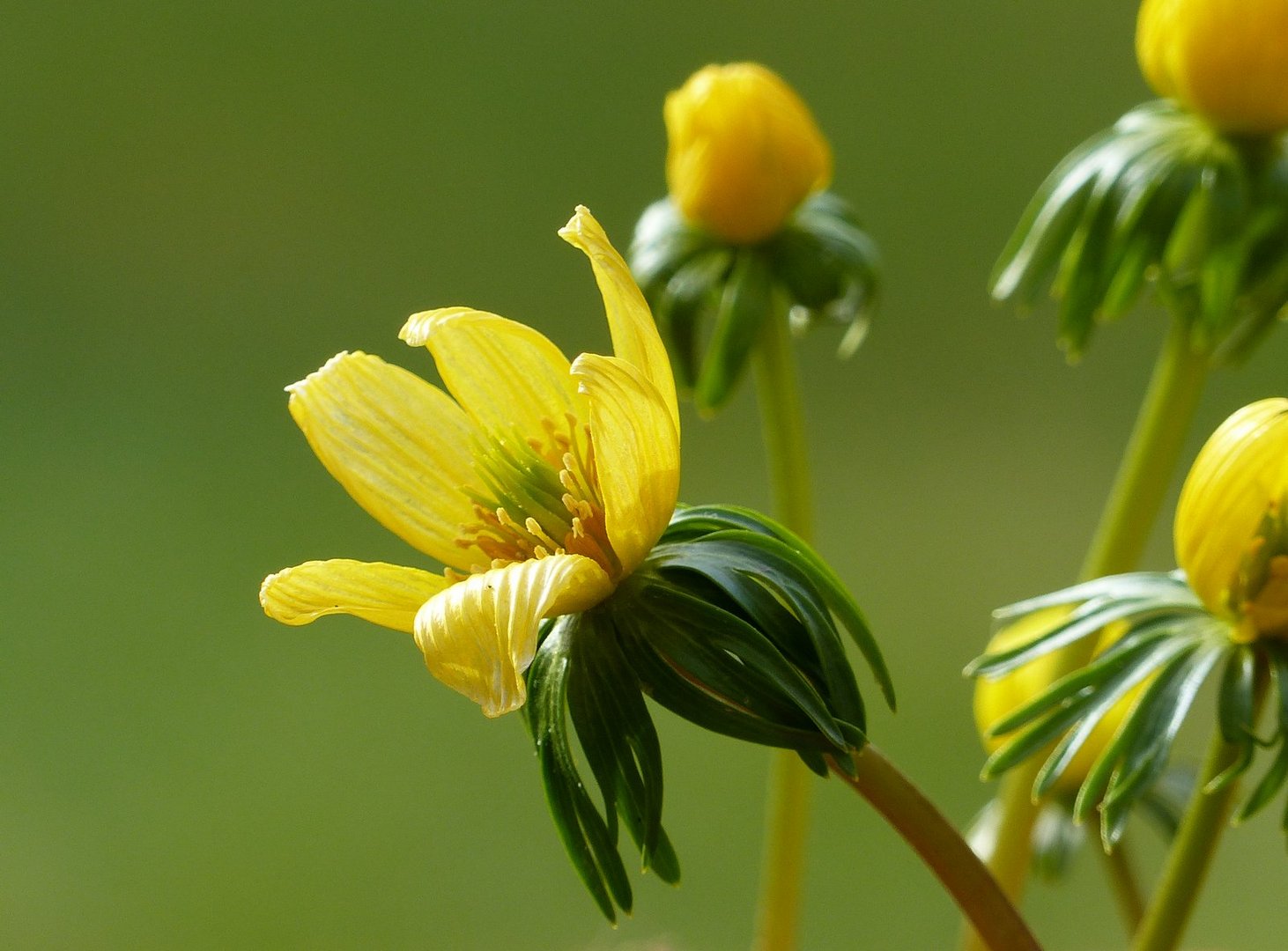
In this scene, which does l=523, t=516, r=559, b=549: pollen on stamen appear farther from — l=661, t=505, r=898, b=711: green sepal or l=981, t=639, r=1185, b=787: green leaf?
l=981, t=639, r=1185, b=787: green leaf

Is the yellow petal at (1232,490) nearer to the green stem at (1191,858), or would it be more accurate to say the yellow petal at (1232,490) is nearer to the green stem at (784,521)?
the green stem at (1191,858)

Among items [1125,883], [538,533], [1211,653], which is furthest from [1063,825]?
[538,533]

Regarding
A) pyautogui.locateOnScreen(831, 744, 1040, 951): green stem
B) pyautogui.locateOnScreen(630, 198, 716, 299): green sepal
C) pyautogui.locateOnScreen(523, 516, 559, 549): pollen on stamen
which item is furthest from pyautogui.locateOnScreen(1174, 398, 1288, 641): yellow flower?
pyautogui.locateOnScreen(630, 198, 716, 299): green sepal

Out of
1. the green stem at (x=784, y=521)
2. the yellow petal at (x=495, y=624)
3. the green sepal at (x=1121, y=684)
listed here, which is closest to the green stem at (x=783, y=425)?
the green stem at (x=784, y=521)

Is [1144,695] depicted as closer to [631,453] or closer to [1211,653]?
[1211,653]

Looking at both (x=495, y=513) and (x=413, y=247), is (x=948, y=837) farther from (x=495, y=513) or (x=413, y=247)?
(x=413, y=247)

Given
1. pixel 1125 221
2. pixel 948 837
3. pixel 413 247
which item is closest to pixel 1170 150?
pixel 1125 221
